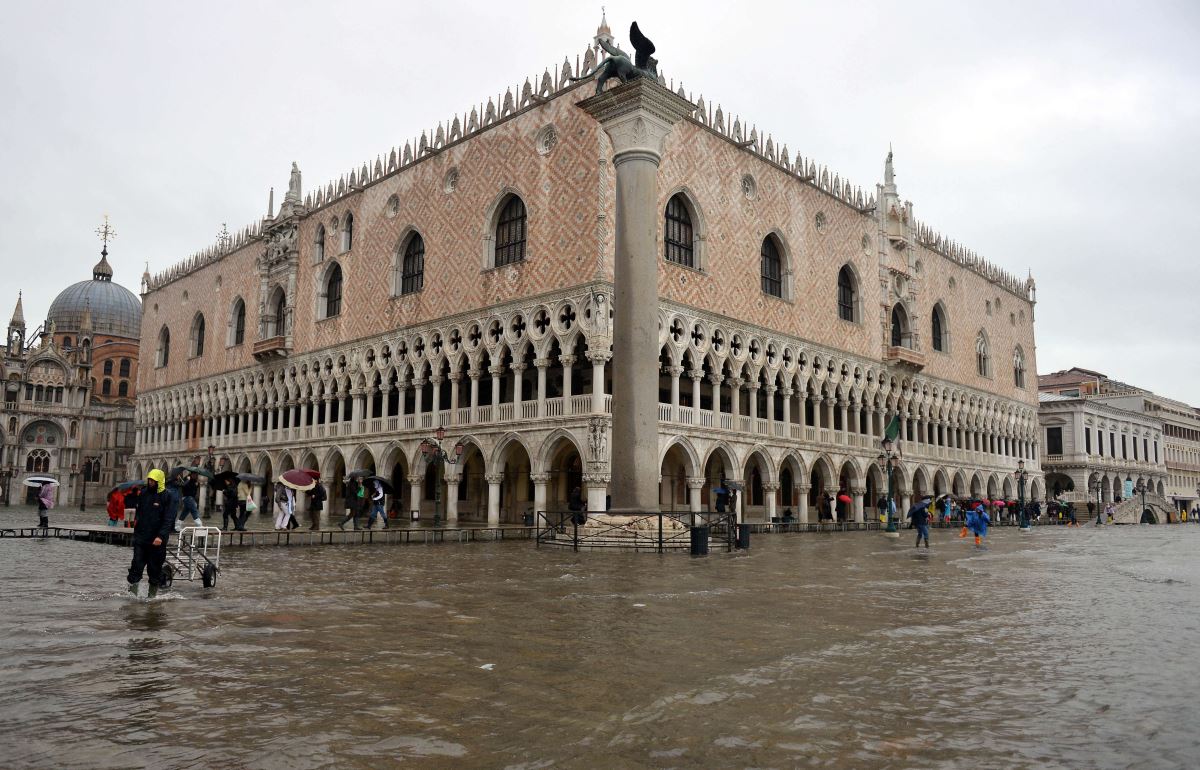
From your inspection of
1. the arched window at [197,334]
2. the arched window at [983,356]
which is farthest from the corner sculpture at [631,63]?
the arched window at [197,334]

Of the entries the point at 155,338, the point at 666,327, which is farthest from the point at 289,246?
the point at 666,327

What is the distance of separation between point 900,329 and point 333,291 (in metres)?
26.8

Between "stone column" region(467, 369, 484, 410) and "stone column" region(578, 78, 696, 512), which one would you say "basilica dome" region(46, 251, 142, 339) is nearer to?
"stone column" region(467, 369, 484, 410)

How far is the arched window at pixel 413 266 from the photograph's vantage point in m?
34.4

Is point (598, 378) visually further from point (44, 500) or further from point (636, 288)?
point (44, 500)

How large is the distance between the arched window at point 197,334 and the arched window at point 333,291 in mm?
14456

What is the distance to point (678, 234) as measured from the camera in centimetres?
2917

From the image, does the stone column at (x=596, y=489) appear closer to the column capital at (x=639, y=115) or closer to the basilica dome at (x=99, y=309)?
the column capital at (x=639, y=115)

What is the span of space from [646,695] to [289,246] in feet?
132

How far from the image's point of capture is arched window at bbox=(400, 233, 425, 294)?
3444 centimetres

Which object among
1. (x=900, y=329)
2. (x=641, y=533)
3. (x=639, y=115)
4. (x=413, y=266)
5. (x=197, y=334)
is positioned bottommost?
(x=641, y=533)

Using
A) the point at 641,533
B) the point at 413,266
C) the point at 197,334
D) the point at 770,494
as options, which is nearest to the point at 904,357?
the point at 770,494

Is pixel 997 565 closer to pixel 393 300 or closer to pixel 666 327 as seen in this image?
pixel 666 327

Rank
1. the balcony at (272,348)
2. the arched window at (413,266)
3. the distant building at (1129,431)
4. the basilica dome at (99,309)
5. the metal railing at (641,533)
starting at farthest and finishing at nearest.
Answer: the basilica dome at (99,309), the distant building at (1129,431), the balcony at (272,348), the arched window at (413,266), the metal railing at (641,533)
